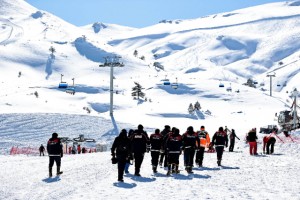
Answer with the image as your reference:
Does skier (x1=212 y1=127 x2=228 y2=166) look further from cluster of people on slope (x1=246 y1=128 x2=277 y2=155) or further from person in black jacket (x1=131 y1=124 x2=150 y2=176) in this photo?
cluster of people on slope (x1=246 y1=128 x2=277 y2=155)

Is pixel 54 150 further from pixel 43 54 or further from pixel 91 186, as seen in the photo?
pixel 43 54

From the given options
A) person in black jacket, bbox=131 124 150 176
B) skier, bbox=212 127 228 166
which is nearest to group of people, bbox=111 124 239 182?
person in black jacket, bbox=131 124 150 176

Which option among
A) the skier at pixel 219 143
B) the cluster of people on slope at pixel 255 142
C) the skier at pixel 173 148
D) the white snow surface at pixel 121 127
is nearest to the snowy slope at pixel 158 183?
the white snow surface at pixel 121 127

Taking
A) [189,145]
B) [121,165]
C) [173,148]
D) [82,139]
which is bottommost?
[121,165]

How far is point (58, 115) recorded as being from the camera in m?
73.4

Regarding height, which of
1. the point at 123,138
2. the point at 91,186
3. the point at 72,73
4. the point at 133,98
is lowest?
the point at 91,186

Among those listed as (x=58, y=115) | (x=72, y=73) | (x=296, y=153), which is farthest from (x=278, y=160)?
(x=72, y=73)

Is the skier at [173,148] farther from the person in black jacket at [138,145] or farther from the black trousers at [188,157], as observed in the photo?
the person in black jacket at [138,145]

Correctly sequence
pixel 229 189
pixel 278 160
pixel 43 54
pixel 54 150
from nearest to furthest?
1. pixel 229 189
2. pixel 54 150
3. pixel 278 160
4. pixel 43 54

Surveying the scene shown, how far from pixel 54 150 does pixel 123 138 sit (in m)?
3.40

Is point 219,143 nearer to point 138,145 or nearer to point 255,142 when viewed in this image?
point 138,145

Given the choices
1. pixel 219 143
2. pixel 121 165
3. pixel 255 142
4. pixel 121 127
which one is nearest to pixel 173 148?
pixel 121 165

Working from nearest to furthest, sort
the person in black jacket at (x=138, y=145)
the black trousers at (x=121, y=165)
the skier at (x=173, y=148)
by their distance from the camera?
the black trousers at (x=121, y=165)
the person in black jacket at (x=138, y=145)
the skier at (x=173, y=148)

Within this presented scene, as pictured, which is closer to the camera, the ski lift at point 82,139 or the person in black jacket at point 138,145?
the person in black jacket at point 138,145
